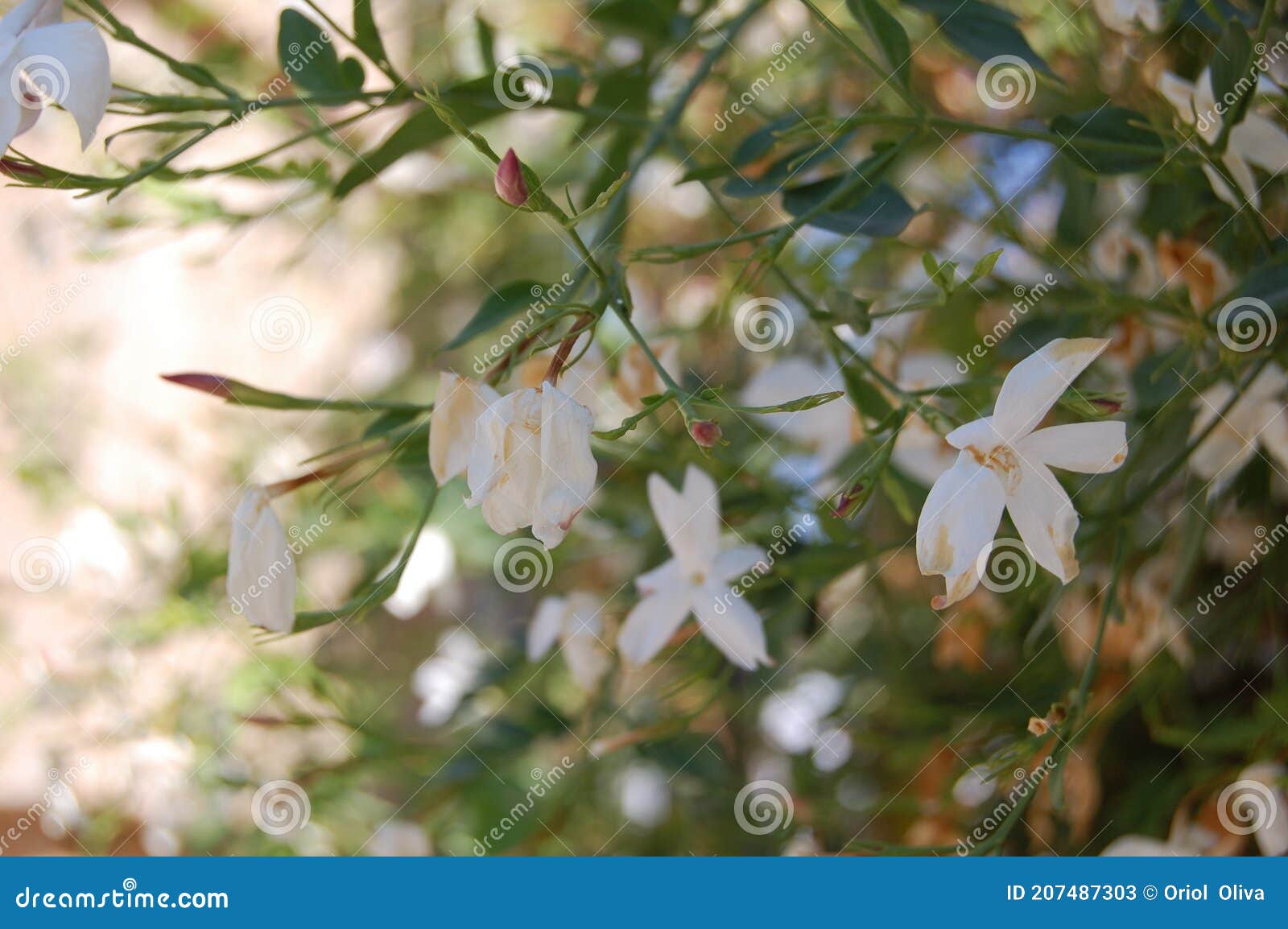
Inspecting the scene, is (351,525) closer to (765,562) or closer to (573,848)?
(573,848)

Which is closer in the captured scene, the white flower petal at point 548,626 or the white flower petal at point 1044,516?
the white flower petal at point 1044,516

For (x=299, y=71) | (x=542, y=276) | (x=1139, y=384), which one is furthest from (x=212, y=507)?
(x=1139, y=384)

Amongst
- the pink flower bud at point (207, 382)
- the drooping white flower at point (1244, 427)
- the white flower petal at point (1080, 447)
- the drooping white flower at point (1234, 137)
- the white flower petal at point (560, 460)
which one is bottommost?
the pink flower bud at point (207, 382)

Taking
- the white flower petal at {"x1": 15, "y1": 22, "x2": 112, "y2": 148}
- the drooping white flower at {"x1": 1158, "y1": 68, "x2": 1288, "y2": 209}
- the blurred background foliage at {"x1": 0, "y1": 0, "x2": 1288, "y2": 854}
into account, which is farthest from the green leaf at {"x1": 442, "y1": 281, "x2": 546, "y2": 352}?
the drooping white flower at {"x1": 1158, "y1": 68, "x2": 1288, "y2": 209}

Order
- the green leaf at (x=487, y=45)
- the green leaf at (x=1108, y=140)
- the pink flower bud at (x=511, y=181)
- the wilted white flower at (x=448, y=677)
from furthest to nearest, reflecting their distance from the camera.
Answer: the wilted white flower at (x=448, y=677), the green leaf at (x=487, y=45), the green leaf at (x=1108, y=140), the pink flower bud at (x=511, y=181)

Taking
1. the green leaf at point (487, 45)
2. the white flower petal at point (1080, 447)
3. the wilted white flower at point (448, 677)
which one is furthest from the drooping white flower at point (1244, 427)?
the wilted white flower at point (448, 677)

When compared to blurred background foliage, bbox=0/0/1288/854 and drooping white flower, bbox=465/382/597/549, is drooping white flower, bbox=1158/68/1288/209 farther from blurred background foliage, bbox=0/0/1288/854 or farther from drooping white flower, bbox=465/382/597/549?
drooping white flower, bbox=465/382/597/549

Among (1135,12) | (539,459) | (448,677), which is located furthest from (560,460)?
(448,677)

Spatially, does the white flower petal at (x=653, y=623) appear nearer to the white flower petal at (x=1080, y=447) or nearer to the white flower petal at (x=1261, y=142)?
the white flower petal at (x=1080, y=447)
